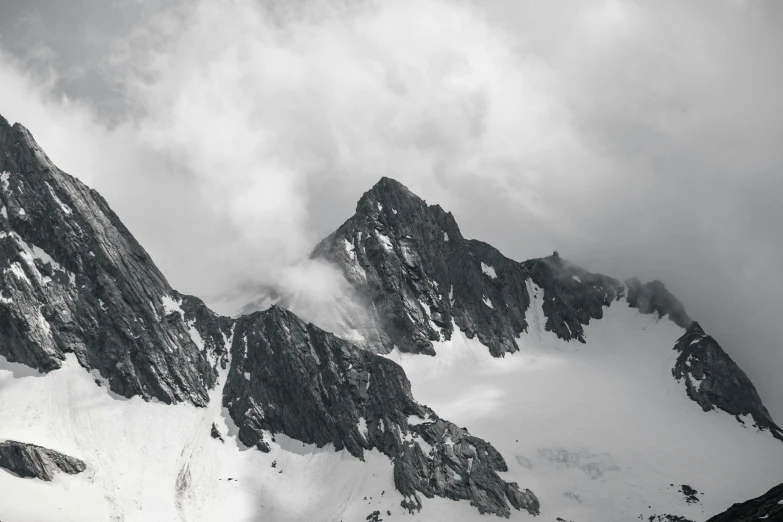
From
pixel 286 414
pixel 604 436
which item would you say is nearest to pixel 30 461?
pixel 286 414

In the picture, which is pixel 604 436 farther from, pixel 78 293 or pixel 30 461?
pixel 78 293

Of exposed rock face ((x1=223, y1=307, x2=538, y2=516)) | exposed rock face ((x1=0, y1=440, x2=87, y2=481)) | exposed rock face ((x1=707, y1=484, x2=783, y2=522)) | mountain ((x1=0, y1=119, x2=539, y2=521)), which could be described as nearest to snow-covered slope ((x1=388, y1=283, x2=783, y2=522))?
exposed rock face ((x1=223, y1=307, x2=538, y2=516))

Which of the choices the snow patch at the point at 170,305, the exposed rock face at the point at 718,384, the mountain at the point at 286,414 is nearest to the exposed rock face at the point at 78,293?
the mountain at the point at 286,414

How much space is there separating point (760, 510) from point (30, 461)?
423ft

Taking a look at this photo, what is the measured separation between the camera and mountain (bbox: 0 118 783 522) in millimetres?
138750

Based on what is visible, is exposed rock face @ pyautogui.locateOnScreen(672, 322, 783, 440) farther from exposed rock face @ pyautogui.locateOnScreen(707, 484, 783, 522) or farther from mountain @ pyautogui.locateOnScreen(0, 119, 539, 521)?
exposed rock face @ pyautogui.locateOnScreen(707, 484, 783, 522)

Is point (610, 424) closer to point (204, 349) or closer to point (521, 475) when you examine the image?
point (521, 475)

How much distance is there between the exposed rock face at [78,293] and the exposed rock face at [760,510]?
130432 mm

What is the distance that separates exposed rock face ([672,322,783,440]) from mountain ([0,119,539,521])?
7288cm

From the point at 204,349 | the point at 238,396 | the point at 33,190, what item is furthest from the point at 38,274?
the point at 238,396

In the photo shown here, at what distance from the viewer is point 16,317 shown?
155875 millimetres

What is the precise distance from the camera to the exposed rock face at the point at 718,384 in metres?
182

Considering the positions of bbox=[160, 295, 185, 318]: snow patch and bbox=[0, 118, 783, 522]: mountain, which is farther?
bbox=[160, 295, 185, 318]: snow patch

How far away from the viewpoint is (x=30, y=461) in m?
131
